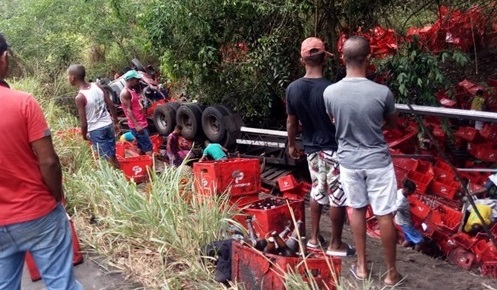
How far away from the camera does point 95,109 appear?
23.4ft

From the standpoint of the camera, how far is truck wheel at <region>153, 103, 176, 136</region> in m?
11.4

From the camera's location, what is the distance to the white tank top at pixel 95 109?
7.04m

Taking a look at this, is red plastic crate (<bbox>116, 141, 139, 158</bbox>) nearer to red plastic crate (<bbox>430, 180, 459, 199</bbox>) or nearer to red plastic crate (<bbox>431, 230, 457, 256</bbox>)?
red plastic crate (<bbox>430, 180, 459, 199</bbox>)

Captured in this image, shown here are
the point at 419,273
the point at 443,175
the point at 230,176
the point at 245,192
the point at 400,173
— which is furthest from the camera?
the point at 400,173

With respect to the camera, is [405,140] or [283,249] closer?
[283,249]

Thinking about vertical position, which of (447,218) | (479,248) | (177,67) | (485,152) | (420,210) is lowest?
(479,248)

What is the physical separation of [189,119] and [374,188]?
7280mm

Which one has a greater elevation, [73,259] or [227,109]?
[227,109]

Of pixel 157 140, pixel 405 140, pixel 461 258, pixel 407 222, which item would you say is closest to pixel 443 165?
pixel 405 140

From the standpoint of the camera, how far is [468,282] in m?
5.18

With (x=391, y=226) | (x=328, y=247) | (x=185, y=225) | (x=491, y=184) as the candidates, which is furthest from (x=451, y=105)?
(x=185, y=225)

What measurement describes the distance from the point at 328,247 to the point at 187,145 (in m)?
6.41

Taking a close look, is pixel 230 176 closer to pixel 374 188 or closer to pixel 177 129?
pixel 374 188

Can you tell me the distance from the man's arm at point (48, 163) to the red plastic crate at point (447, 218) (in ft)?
16.0
